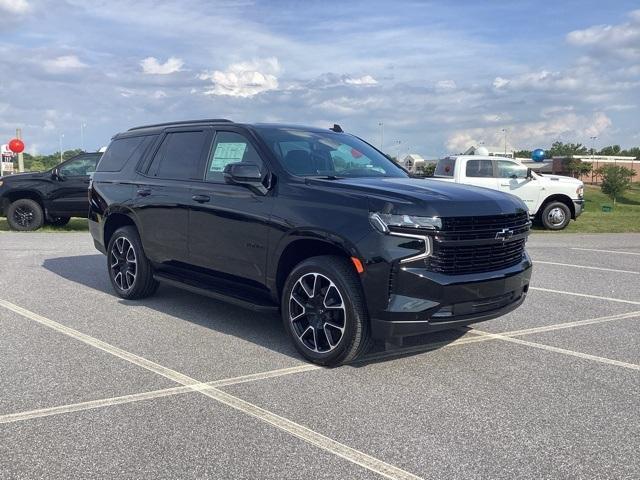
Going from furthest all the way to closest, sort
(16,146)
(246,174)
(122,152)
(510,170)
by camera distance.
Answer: (16,146) → (510,170) → (122,152) → (246,174)

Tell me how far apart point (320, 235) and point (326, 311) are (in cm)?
57

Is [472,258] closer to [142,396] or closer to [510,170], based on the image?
[142,396]

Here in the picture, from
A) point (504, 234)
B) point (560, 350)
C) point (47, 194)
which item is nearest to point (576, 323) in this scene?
point (560, 350)

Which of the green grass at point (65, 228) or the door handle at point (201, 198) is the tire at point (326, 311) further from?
the green grass at point (65, 228)

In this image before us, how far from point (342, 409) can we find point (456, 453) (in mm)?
842

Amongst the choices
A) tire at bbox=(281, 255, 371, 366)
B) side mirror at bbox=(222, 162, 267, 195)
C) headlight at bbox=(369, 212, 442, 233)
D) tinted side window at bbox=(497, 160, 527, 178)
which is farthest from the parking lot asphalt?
tinted side window at bbox=(497, 160, 527, 178)

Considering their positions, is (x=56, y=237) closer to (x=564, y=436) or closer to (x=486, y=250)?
(x=486, y=250)

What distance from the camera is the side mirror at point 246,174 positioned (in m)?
5.17

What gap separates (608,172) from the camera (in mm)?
63438

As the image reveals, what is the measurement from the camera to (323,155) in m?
5.74

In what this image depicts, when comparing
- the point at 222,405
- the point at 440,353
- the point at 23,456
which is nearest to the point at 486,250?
the point at 440,353

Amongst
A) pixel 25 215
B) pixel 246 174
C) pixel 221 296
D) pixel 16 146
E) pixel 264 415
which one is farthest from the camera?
pixel 16 146

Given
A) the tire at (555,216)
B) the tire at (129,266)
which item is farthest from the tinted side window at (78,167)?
the tire at (555,216)

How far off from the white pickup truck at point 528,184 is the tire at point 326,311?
12.6m
